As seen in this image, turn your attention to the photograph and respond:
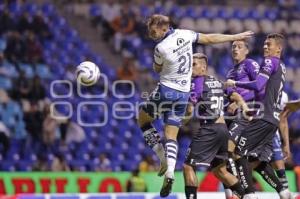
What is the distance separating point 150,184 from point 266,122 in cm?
618

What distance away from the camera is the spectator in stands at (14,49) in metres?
20.8

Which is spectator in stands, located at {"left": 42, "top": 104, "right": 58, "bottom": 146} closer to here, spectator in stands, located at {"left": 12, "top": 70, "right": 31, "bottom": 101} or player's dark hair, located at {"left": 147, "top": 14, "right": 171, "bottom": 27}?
spectator in stands, located at {"left": 12, "top": 70, "right": 31, "bottom": 101}

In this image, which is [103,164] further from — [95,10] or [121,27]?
[95,10]

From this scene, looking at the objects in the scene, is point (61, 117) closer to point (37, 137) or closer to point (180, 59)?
point (37, 137)

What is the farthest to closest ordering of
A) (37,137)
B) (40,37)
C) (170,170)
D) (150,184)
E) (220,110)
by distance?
(40,37) → (37,137) → (150,184) → (220,110) → (170,170)

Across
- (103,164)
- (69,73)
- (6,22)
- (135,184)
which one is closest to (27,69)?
(69,73)

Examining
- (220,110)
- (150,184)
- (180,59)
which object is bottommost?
(150,184)

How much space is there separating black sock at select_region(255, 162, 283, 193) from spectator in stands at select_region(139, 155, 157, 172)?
270 inches

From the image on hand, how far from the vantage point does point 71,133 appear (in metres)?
20.0

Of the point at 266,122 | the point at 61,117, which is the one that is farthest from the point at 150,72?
the point at 266,122

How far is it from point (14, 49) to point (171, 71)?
10.2 meters

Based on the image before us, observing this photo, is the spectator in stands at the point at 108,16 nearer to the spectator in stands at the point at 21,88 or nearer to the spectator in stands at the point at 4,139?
the spectator in stands at the point at 21,88

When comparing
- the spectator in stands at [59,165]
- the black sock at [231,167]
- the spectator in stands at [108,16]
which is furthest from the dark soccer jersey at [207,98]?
the spectator in stands at [108,16]

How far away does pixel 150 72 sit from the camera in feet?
75.2
